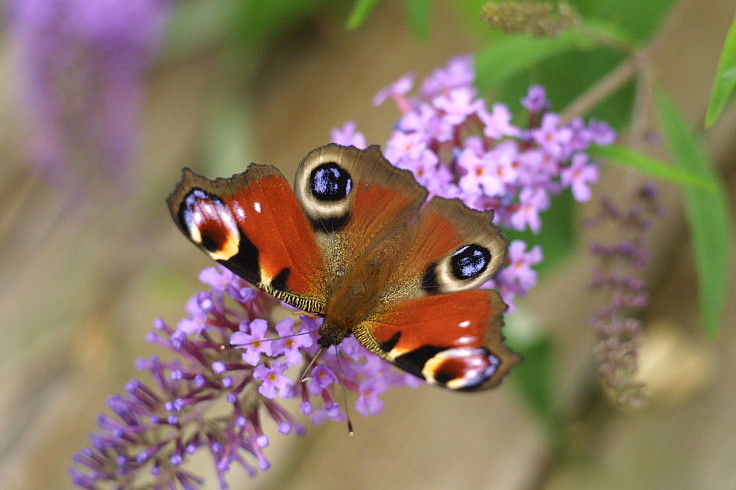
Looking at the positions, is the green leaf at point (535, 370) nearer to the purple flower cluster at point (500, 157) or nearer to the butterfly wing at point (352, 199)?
the purple flower cluster at point (500, 157)

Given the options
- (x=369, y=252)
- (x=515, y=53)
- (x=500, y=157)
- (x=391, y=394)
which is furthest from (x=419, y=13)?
(x=391, y=394)

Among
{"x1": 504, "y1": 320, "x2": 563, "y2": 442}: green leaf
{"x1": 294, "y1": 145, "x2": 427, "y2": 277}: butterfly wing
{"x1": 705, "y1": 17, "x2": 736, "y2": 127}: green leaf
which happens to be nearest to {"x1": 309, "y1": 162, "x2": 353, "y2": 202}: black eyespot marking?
{"x1": 294, "y1": 145, "x2": 427, "y2": 277}: butterfly wing

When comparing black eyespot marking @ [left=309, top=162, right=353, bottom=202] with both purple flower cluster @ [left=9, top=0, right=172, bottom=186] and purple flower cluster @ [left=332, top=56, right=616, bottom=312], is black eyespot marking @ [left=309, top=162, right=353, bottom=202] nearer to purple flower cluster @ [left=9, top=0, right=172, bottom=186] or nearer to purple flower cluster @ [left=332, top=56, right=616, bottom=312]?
purple flower cluster @ [left=332, top=56, right=616, bottom=312]

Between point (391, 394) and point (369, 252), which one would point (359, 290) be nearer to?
point (369, 252)

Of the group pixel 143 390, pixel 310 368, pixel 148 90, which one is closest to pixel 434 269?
pixel 310 368

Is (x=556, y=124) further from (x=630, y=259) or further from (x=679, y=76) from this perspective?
(x=679, y=76)

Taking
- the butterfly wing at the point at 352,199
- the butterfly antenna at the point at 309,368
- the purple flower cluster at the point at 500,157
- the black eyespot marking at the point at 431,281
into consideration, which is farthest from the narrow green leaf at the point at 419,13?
the butterfly antenna at the point at 309,368

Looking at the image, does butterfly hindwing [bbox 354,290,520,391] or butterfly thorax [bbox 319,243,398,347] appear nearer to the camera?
butterfly hindwing [bbox 354,290,520,391]
